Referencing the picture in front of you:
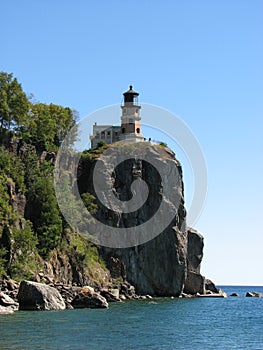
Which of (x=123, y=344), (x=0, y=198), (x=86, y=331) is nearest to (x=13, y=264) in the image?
(x=0, y=198)

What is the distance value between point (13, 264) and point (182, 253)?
33.0m

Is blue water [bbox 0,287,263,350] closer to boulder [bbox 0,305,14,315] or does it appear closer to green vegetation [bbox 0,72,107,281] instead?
boulder [bbox 0,305,14,315]

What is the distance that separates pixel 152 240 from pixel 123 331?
48736 millimetres

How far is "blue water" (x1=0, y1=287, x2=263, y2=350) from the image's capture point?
38.3 metres

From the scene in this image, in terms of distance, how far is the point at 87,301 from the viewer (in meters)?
61.9

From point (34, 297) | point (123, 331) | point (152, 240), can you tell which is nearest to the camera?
point (123, 331)

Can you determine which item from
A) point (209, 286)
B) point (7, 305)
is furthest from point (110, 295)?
point (209, 286)

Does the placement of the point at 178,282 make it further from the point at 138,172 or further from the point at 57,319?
the point at 57,319

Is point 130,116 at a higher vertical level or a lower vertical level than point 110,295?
higher

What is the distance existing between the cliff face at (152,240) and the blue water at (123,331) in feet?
91.3

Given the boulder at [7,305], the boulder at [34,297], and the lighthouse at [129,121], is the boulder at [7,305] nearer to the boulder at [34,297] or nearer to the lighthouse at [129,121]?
the boulder at [34,297]

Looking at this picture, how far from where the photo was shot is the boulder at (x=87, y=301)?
2432 inches

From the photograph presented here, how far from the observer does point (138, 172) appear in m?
96.9

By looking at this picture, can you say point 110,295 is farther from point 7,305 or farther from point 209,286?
point 209,286
